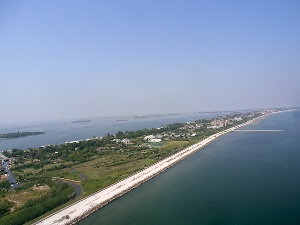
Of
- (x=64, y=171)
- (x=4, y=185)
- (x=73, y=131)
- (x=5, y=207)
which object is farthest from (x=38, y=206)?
(x=73, y=131)

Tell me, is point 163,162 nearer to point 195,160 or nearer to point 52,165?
point 195,160

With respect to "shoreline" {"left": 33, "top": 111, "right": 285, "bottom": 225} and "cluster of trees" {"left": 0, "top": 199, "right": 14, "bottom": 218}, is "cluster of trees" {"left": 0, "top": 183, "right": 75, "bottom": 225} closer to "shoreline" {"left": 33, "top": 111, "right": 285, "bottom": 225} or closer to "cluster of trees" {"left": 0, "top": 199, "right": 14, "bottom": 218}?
"cluster of trees" {"left": 0, "top": 199, "right": 14, "bottom": 218}

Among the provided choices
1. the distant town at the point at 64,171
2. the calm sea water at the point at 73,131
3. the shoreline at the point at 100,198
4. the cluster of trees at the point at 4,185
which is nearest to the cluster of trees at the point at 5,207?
the distant town at the point at 64,171

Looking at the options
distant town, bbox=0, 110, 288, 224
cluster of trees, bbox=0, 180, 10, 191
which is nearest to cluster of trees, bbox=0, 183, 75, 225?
distant town, bbox=0, 110, 288, 224

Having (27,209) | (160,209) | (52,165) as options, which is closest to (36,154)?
(52,165)

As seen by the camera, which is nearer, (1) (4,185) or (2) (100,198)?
(2) (100,198)

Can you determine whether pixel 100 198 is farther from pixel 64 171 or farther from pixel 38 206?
pixel 64 171
